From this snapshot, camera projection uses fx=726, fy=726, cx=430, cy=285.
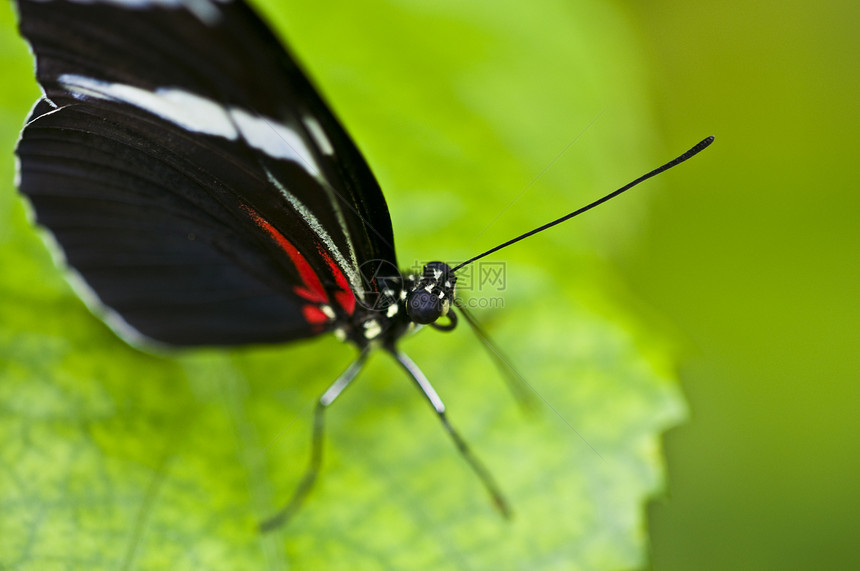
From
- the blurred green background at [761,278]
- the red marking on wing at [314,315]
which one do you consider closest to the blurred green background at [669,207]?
the blurred green background at [761,278]

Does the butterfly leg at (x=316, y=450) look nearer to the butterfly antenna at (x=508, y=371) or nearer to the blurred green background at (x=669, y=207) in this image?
the blurred green background at (x=669, y=207)

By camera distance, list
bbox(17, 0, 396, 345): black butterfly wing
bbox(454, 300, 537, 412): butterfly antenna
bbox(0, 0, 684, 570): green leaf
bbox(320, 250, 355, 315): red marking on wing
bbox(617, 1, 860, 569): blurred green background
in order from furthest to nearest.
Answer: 1. bbox(617, 1, 860, 569): blurred green background
2. bbox(454, 300, 537, 412): butterfly antenna
3. bbox(320, 250, 355, 315): red marking on wing
4. bbox(0, 0, 684, 570): green leaf
5. bbox(17, 0, 396, 345): black butterfly wing

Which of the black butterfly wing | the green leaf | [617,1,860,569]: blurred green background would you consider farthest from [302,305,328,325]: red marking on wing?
[617,1,860,569]: blurred green background

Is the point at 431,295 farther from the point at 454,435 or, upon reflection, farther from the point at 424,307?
the point at 454,435

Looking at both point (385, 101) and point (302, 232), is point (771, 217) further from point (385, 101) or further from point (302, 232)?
point (302, 232)

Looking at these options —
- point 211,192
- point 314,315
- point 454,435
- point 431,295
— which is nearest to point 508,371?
point 454,435

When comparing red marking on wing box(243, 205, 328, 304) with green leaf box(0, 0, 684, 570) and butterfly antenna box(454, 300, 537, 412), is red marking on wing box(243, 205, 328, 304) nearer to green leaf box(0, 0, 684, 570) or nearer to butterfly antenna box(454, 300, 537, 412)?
green leaf box(0, 0, 684, 570)
